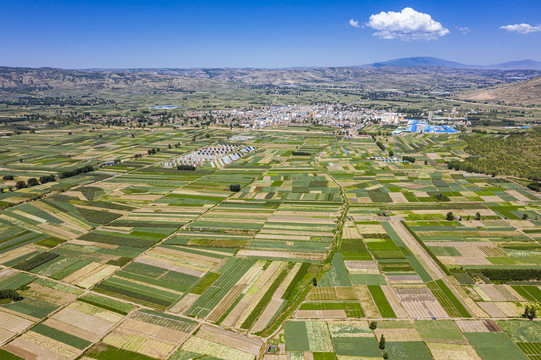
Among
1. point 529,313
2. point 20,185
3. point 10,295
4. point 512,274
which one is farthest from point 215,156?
point 529,313

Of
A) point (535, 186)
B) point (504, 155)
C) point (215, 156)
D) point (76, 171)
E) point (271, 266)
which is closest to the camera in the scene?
point (271, 266)

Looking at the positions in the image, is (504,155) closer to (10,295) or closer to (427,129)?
(427,129)

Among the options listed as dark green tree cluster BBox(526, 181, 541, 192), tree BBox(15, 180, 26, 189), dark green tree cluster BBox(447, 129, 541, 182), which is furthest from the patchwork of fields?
dark green tree cluster BBox(447, 129, 541, 182)

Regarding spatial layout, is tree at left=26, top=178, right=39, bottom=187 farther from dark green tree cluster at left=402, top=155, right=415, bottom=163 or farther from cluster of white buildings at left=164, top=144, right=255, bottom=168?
dark green tree cluster at left=402, top=155, right=415, bottom=163

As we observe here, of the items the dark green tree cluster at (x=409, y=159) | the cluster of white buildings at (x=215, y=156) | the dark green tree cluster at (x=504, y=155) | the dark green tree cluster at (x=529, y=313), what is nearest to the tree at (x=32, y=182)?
the cluster of white buildings at (x=215, y=156)

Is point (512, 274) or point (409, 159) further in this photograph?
point (409, 159)

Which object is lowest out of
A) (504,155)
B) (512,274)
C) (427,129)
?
(512,274)

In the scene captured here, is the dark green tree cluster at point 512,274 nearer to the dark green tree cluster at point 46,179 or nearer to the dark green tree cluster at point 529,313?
the dark green tree cluster at point 529,313
